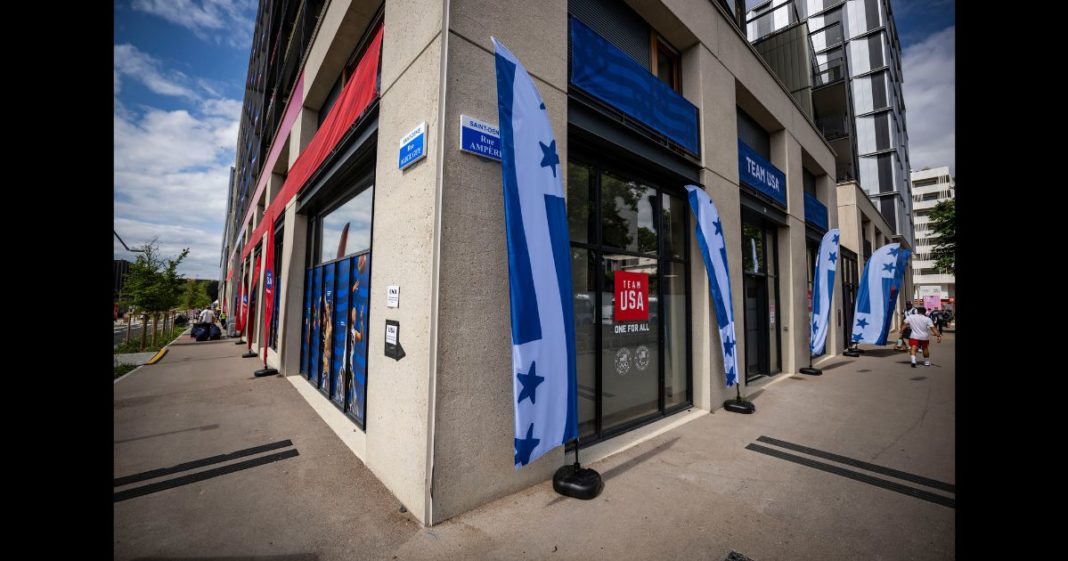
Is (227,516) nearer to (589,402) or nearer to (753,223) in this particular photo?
(589,402)

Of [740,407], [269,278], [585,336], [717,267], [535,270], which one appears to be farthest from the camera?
[269,278]

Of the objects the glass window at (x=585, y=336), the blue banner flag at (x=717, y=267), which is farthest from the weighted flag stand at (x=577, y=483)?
the blue banner flag at (x=717, y=267)

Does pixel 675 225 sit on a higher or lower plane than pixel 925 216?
lower

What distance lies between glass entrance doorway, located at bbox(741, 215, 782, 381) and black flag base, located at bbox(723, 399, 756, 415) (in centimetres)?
251

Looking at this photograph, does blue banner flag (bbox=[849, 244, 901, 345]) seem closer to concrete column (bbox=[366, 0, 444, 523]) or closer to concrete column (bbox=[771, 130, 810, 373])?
concrete column (bbox=[771, 130, 810, 373])

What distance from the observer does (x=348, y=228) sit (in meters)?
6.46

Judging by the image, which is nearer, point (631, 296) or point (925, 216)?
point (631, 296)

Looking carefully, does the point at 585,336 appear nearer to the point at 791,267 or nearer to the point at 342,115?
the point at 342,115

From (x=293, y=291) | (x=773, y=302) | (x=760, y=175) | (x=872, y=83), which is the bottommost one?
(x=773, y=302)

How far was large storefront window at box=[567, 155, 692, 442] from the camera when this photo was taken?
4.93m

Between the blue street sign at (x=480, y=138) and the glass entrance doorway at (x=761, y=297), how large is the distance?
22.1ft

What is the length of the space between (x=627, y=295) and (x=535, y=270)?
235cm

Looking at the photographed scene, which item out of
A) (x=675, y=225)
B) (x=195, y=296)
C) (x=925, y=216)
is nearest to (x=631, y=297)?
(x=675, y=225)

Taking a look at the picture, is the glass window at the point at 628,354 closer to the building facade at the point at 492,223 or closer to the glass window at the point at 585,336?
the building facade at the point at 492,223
